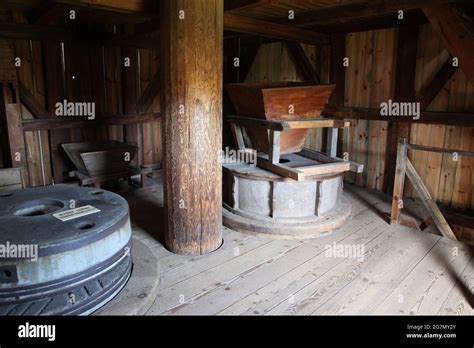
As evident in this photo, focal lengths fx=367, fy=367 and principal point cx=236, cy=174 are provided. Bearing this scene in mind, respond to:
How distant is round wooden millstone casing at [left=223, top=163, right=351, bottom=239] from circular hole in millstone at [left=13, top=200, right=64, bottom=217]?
1.76 metres

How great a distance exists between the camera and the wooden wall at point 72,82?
482cm

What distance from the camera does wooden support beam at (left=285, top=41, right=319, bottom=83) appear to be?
18.5ft

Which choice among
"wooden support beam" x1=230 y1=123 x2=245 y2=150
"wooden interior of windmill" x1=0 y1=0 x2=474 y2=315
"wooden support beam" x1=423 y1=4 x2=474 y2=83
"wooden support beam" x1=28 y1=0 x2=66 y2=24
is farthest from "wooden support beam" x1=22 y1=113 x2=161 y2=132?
"wooden support beam" x1=423 y1=4 x2=474 y2=83

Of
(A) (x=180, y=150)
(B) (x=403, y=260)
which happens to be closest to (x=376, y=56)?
(B) (x=403, y=260)

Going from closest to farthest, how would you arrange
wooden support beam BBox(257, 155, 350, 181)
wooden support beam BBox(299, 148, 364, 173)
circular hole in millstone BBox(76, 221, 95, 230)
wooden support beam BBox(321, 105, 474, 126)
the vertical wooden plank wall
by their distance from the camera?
1. circular hole in millstone BBox(76, 221, 95, 230)
2. wooden support beam BBox(257, 155, 350, 181)
3. wooden support beam BBox(299, 148, 364, 173)
4. wooden support beam BBox(321, 105, 474, 126)
5. the vertical wooden plank wall

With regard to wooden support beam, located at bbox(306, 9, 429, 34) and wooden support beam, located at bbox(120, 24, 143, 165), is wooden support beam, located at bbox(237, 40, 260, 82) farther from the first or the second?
wooden support beam, located at bbox(120, 24, 143, 165)

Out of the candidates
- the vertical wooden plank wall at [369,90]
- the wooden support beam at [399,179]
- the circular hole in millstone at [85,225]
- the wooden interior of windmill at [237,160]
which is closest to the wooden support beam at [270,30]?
the wooden interior of windmill at [237,160]

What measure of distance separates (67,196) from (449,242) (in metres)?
3.54

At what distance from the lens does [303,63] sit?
5703mm

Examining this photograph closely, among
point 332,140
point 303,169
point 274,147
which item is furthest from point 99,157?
point 332,140

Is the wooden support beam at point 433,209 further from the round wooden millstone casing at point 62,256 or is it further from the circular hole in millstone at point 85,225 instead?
the circular hole in millstone at point 85,225

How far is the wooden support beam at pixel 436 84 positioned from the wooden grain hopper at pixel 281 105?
56.1 inches

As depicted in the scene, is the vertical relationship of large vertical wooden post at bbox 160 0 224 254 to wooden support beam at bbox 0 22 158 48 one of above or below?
below

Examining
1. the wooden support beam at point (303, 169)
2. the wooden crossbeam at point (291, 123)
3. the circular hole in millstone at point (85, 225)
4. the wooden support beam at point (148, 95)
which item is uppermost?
the wooden support beam at point (148, 95)
